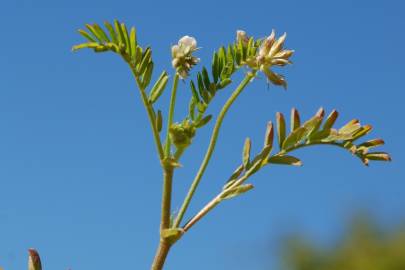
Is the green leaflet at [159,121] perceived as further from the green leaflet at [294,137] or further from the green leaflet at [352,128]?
the green leaflet at [352,128]

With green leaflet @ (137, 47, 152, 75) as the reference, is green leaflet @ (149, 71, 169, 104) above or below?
below

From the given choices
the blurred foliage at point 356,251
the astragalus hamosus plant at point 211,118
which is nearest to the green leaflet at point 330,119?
the astragalus hamosus plant at point 211,118

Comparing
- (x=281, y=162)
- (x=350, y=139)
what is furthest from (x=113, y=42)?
(x=350, y=139)

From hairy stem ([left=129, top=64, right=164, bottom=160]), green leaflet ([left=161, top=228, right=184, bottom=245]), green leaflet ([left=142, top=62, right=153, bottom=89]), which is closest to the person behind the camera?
green leaflet ([left=161, top=228, right=184, bottom=245])

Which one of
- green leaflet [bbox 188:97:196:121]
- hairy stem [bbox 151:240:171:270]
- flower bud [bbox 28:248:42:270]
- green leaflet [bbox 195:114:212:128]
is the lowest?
Answer: hairy stem [bbox 151:240:171:270]

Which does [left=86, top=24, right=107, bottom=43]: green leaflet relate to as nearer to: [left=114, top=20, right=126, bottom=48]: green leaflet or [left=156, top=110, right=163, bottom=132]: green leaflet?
[left=114, top=20, right=126, bottom=48]: green leaflet

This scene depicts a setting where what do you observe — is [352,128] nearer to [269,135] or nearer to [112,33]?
[269,135]

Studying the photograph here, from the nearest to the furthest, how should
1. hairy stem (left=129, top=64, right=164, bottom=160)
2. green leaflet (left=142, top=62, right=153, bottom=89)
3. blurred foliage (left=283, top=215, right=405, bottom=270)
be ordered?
hairy stem (left=129, top=64, right=164, bottom=160) < green leaflet (left=142, top=62, right=153, bottom=89) < blurred foliage (left=283, top=215, right=405, bottom=270)

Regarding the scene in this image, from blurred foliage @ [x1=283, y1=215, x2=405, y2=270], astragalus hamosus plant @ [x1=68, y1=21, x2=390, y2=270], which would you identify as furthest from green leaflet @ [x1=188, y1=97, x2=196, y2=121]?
blurred foliage @ [x1=283, y1=215, x2=405, y2=270]
